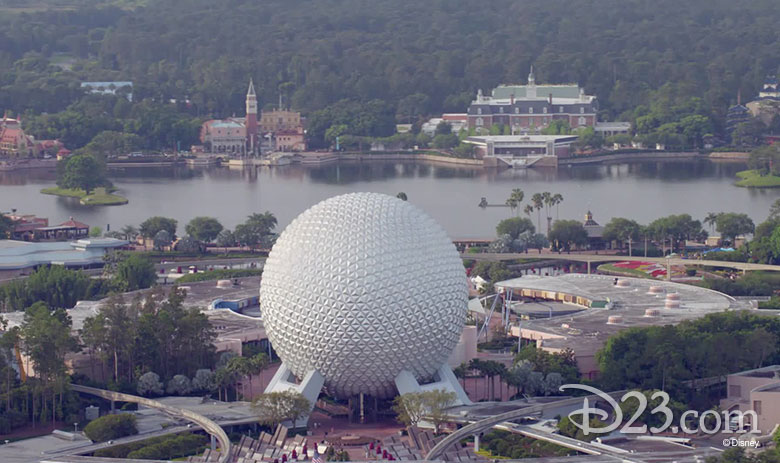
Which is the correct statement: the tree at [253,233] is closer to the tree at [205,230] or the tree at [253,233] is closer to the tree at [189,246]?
the tree at [205,230]

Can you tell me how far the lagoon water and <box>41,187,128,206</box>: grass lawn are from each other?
445 millimetres

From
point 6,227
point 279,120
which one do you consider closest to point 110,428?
point 6,227

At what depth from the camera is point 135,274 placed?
44.0 m

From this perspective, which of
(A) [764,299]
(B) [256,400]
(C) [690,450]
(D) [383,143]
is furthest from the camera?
(D) [383,143]

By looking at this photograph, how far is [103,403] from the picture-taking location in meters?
34.4

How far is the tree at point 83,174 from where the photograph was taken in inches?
2675

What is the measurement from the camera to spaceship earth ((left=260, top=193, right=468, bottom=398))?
3297 cm

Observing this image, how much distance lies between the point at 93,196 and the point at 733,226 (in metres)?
24.2

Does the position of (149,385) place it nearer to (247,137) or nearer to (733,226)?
(733,226)

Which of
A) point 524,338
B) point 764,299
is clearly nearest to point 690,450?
point 524,338

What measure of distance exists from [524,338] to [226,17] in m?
93.3

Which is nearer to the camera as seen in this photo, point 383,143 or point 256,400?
point 256,400

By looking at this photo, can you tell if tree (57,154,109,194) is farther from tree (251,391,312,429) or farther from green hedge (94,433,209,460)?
green hedge (94,433,209,460)

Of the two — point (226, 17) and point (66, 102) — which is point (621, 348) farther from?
point (226, 17)
